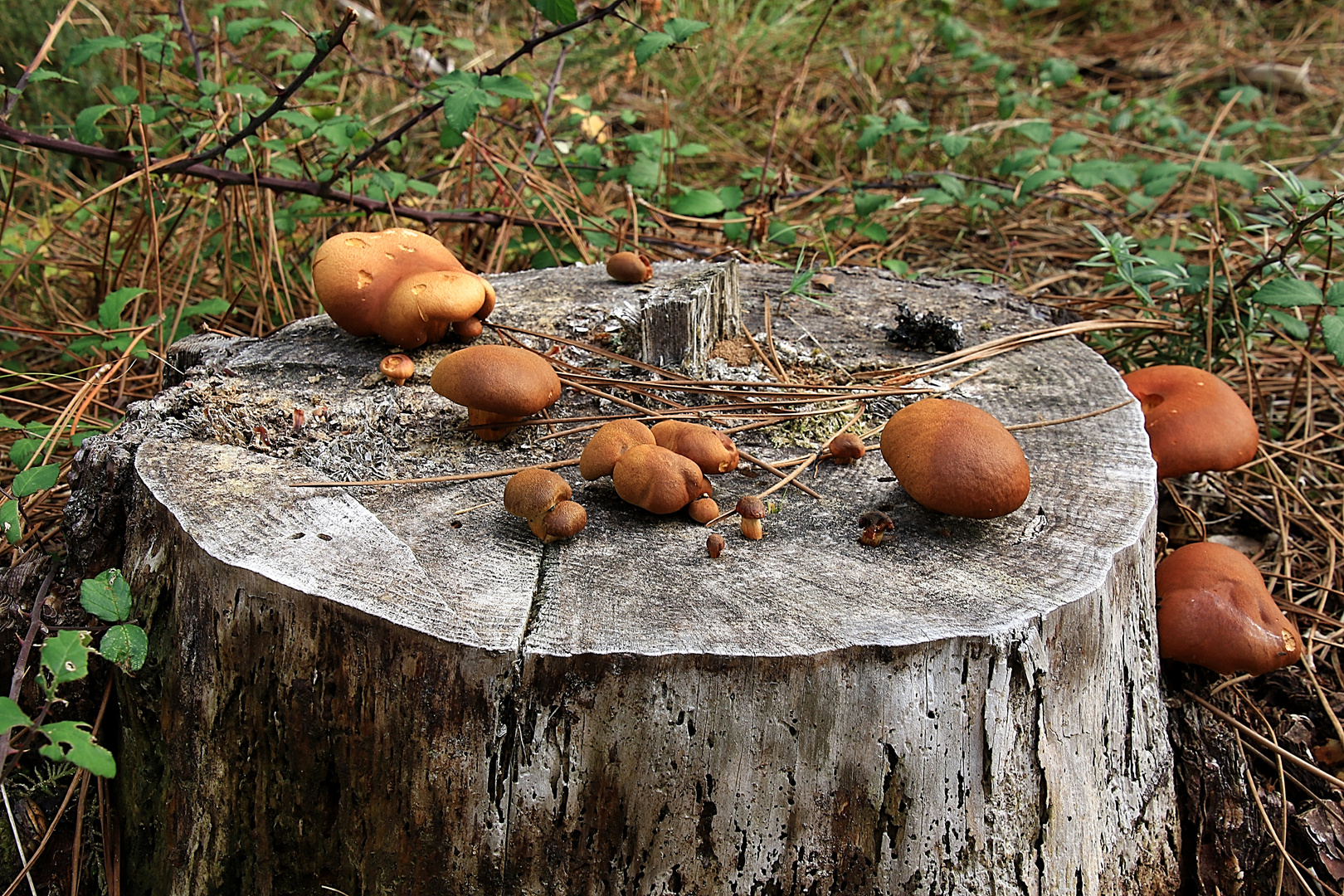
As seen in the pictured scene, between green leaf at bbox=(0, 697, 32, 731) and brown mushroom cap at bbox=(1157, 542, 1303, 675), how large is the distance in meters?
2.18

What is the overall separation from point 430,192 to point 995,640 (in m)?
2.56

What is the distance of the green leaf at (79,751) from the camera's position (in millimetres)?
1267

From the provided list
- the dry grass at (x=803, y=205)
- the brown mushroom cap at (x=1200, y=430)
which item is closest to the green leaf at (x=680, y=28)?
Answer: the dry grass at (x=803, y=205)

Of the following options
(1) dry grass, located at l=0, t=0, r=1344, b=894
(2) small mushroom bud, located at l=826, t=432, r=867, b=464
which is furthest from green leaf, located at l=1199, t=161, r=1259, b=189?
(2) small mushroom bud, located at l=826, t=432, r=867, b=464

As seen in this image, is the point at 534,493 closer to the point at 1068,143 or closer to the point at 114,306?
the point at 114,306

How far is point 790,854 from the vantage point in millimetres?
1502

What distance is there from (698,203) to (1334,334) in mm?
2049

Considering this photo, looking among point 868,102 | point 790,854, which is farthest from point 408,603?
point 868,102

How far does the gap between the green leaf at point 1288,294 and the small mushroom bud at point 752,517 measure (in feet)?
5.69

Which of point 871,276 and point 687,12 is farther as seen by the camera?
Answer: point 687,12

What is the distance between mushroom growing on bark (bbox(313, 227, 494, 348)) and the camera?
212 cm

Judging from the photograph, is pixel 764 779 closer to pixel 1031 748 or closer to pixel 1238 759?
pixel 1031 748

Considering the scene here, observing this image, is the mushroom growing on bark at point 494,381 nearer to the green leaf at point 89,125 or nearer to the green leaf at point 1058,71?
the green leaf at point 89,125

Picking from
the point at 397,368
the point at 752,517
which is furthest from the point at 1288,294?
the point at 397,368
